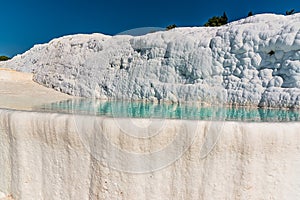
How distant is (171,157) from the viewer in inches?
89.2

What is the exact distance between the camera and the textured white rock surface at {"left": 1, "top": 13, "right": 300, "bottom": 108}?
287 inches

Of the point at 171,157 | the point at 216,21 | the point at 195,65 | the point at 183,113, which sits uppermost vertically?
the point at 216,21

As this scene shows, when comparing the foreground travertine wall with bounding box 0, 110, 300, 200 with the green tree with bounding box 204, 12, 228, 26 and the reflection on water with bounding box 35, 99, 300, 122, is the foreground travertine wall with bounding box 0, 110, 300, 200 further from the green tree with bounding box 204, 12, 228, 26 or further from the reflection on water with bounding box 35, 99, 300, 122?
the green tree with bounding box 204, 12, 228, 26

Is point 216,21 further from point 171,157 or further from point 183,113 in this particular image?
point 171,157

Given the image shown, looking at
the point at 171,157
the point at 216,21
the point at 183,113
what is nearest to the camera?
the point at 171,157

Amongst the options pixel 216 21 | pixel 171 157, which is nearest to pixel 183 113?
pixel 171 157

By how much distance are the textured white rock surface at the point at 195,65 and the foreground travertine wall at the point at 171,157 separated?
16.9 feet

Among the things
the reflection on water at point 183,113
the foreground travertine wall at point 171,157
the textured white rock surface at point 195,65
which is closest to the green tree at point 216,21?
the textured white rock surface at point 195,65

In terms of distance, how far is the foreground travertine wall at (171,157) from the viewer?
2203 millimetres

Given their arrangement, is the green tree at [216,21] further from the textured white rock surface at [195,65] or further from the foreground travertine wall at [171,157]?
the foreground travertine wall at [171,157]

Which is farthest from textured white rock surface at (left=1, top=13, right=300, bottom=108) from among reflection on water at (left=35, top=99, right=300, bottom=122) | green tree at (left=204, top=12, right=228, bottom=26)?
green tree at (left=204, top=12, right=228, bottom=26)

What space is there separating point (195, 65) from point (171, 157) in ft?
22.9

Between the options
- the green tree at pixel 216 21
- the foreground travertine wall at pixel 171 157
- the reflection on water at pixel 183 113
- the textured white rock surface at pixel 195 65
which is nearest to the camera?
the foreground travertine wall at pixel 171 157

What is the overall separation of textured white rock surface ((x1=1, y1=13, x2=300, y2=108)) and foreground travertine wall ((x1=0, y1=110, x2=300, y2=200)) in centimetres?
514
